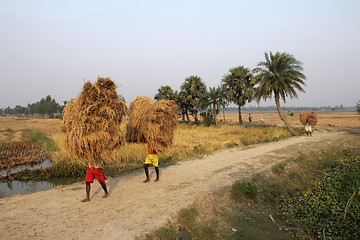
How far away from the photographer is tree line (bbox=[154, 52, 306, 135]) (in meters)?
22.2

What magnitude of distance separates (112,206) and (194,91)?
3125cm

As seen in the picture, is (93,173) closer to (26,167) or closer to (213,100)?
(26,167)

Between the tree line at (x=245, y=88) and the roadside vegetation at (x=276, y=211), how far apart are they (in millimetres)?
14409

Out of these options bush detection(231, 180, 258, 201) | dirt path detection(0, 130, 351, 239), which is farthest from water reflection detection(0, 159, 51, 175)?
bush detection(231, 180, 258, 201)

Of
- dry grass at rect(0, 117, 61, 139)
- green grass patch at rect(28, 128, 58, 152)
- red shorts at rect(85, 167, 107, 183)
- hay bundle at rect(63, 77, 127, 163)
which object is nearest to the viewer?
hay bundle at rect(63, 77, 127, 163)

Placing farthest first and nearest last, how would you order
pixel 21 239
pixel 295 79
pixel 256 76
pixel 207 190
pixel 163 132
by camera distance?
pixel 256 76 → pixel 295 79 → pixel 163 132 → pixel 207 190 → pixel 21 239

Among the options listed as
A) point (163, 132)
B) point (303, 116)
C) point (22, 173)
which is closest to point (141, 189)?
point (163, 132)

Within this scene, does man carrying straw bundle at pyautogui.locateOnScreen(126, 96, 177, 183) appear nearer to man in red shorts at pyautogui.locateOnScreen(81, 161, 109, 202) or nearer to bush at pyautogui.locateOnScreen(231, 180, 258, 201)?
man in red shorts at pyautogui.locateOnScreen(81, 161, 109, 202)

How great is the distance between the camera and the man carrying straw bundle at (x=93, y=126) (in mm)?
5738

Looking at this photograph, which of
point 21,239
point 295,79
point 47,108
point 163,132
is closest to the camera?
point 21,239

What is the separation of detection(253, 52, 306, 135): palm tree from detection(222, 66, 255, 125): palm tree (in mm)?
7419

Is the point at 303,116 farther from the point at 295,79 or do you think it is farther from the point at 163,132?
the point at 163,132

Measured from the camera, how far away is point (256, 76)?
23594 millimetres

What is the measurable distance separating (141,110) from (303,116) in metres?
17.7
